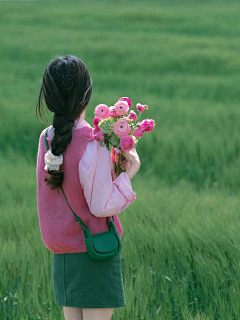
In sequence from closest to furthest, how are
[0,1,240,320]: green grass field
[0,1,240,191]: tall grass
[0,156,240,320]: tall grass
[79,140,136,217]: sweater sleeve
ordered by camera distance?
1. [79,140,136,217]: sweater sleeve
2. [0,156,240,320]: tall grass
3. [0,1,240,320]: green grass field
4. [0,1,240,191]: tall grass

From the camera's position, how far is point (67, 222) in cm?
205

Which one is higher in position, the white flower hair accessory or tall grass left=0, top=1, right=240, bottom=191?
the white flower hair accessory

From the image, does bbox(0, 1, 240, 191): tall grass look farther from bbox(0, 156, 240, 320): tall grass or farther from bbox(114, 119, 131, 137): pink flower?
bbox(0, 156, 240, 320): tall grass

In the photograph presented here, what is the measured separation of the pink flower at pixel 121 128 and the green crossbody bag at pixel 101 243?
0.24 metres

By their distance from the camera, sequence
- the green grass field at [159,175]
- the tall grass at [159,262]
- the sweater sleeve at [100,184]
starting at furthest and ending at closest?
the green grass field at [159,175] → the tall grass at [159,262] → the sweater sleeve at [100,184]

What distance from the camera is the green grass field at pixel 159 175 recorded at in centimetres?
312

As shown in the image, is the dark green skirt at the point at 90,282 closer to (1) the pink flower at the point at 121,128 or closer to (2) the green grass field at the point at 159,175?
(1) the pink flower at the point at 121,128

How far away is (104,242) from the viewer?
203 cm

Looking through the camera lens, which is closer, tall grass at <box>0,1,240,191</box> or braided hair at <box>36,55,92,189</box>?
braided hair at <box>36,55,92,189</box>

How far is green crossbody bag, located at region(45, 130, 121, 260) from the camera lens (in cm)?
200

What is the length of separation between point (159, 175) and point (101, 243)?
12.7 feet

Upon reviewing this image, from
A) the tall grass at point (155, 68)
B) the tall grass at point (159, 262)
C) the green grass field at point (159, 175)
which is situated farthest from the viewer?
the tall grass at point (155, 68)

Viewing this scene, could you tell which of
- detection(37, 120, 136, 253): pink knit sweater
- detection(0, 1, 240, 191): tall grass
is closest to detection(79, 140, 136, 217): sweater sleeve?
detection(37, 120, 136, 253): pink knit sweater

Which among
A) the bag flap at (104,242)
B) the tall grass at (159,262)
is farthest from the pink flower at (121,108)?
the tall grass at (159,262)
